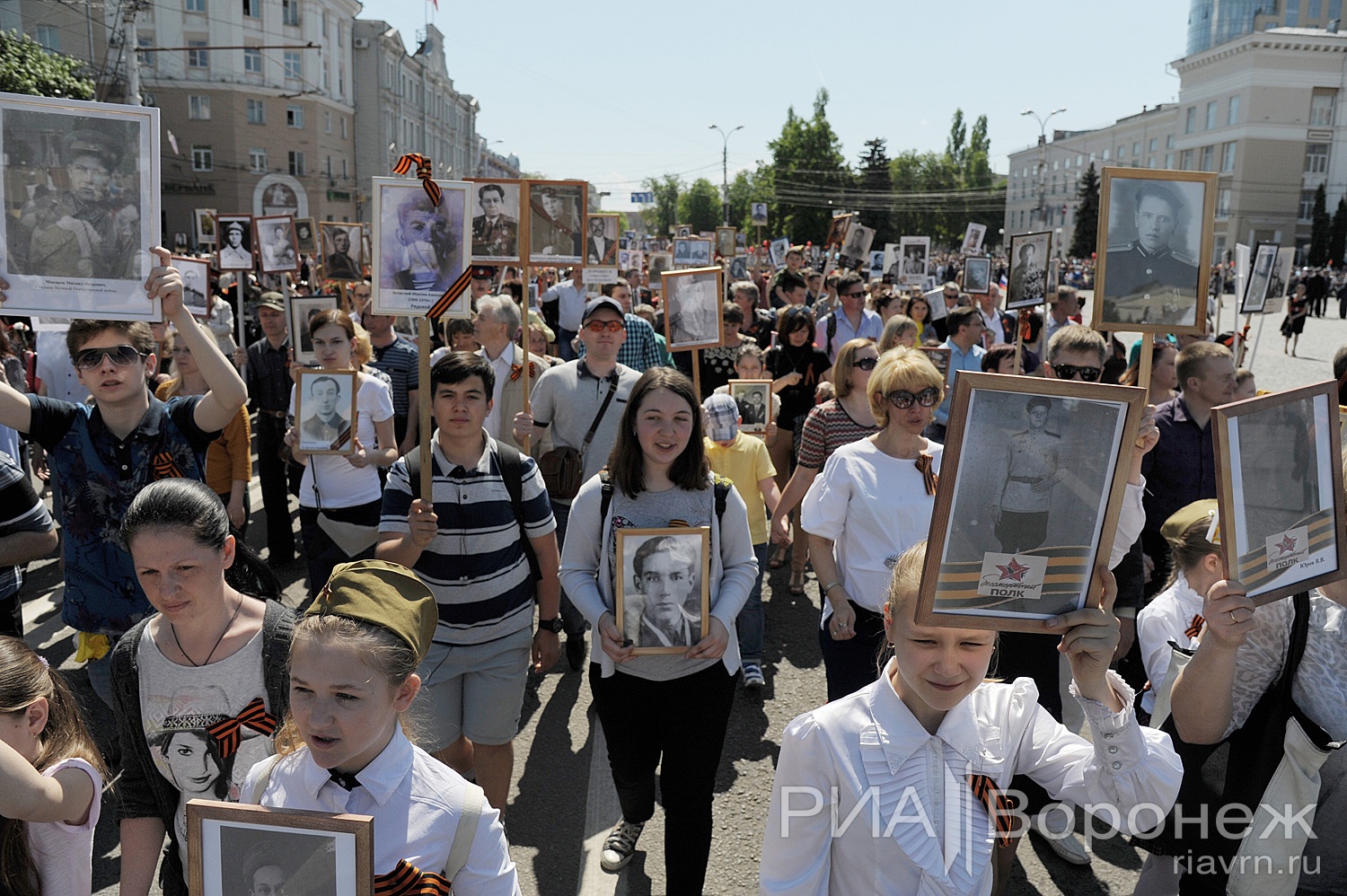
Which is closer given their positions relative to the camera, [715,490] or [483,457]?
[715,490]

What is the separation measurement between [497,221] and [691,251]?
12.1 meters

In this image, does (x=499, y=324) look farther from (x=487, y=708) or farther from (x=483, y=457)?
(x=487, y=708)

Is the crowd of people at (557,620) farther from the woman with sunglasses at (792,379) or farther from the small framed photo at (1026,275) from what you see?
the small framed photo at (1026,275)

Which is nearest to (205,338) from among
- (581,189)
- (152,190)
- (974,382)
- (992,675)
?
(152,190)

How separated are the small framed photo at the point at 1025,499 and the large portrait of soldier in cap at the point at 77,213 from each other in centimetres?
270

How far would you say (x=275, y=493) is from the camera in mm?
7254

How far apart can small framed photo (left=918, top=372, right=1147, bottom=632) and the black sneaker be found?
236 centimetres

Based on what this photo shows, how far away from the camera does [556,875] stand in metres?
3.82

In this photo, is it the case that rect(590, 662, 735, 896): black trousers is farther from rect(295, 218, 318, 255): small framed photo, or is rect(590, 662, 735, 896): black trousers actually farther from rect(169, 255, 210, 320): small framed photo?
rect(295, 218, 318, 255): small framed photo

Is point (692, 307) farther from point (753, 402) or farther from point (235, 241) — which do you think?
point (235, 241)

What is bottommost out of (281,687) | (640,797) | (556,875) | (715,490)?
(556,875)

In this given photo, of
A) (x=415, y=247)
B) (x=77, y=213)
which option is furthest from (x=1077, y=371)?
(x=77, y=213)

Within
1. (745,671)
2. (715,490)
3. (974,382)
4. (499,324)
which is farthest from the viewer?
(499,324)

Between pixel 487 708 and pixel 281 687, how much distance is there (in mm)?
1302
